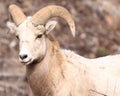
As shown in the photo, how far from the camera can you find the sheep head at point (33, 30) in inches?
434

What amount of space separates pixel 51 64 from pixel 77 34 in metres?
11.6

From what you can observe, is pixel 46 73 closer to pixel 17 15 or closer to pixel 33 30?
pixel 33 30

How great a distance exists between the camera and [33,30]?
11.4 meters

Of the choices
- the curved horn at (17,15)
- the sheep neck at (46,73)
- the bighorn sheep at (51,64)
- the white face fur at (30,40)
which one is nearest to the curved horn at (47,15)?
the bighorn sheep at (51,64)

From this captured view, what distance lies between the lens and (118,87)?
1241 cm

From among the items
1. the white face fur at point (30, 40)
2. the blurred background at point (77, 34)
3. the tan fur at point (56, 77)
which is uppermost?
the white face fur at point (30, 40)

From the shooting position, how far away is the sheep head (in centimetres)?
1102

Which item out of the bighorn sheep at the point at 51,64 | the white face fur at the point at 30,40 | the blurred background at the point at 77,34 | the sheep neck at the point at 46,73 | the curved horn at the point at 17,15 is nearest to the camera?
the white face fur at the point at 30,40

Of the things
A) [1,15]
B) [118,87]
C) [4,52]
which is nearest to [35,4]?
[1,15]

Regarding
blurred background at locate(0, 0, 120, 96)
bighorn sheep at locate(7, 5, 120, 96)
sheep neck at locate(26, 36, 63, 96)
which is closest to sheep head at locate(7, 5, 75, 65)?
bighorn sheep at locate(7, 5, 120, 96)

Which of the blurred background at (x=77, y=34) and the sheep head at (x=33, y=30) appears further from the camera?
the blurred background at (x=77, y=34)

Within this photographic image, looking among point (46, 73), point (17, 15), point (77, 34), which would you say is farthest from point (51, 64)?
point (77, 34)

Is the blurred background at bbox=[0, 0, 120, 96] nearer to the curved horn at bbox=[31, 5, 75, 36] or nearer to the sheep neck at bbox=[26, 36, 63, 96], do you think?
the sheep neck at bbox=[26, 36, 63, 96]

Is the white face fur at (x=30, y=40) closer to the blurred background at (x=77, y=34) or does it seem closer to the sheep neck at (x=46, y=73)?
the sheep neck at (x=46, y=73)
